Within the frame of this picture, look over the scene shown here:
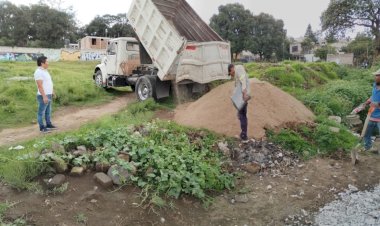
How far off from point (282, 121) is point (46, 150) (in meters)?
4.92

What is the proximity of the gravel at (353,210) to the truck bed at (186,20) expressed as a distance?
6.88 m

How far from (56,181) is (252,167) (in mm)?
3135

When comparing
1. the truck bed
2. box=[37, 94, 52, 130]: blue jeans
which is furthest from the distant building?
box=[37, 94, 52, 130]: blue jeans

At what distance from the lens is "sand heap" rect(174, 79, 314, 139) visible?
7.55 m

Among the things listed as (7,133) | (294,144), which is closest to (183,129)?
(294,144)

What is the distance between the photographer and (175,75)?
10.3 m

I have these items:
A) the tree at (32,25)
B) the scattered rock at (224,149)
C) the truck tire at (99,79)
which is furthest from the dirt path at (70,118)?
the tree at (32,25)

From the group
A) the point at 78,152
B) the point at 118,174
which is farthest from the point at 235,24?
the point at 118,174

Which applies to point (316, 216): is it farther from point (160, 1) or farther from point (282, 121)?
point (160, 1)

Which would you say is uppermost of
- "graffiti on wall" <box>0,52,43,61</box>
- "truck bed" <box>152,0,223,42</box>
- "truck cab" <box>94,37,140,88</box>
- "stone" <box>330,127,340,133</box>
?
"graffiti on wall" <box>0,52,43,61</box>

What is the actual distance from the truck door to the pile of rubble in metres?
7.12

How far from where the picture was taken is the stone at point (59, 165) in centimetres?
498

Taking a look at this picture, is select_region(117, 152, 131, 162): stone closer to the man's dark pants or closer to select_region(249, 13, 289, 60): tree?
the man's dark pants

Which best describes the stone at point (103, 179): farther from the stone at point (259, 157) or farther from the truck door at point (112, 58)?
the truck door at point (112, 58)
